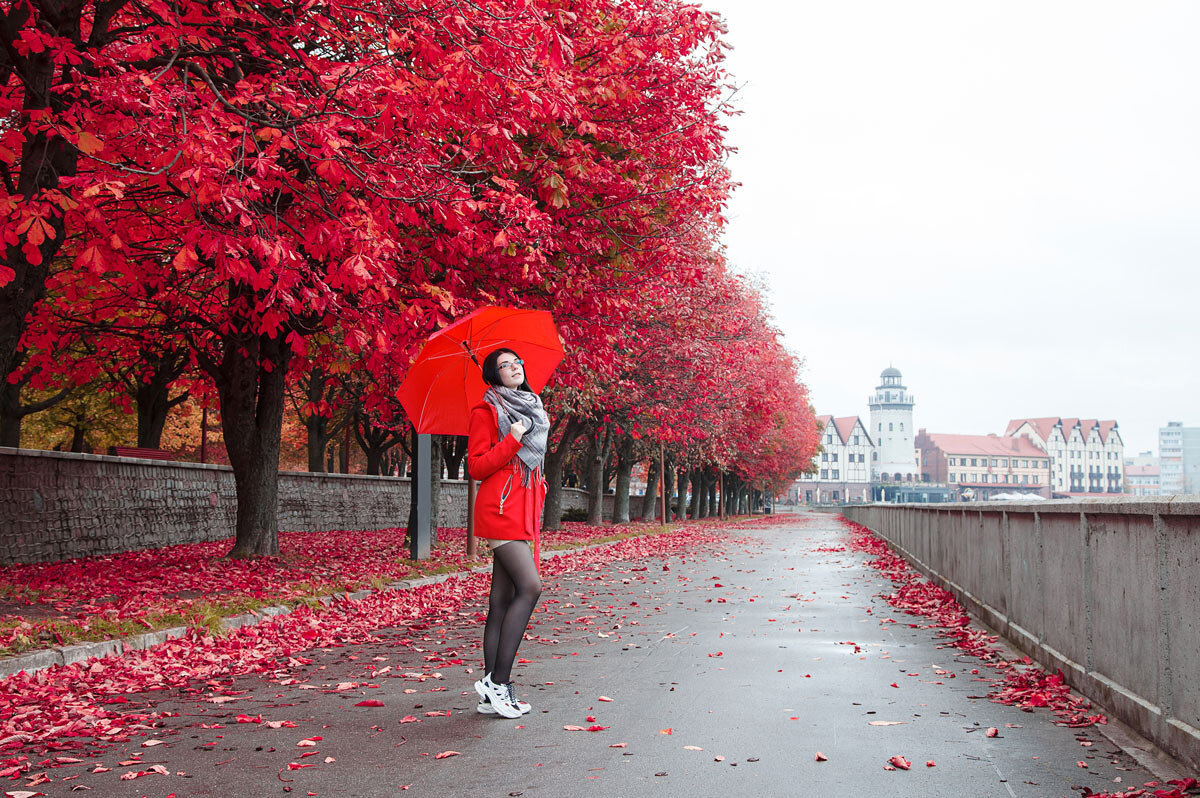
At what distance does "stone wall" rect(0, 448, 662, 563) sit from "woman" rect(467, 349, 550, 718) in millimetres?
11666

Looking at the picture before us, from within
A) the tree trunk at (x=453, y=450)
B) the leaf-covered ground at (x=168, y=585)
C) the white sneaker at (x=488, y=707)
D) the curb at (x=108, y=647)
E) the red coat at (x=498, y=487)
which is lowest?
the white sneaker at (x=488, y=707)

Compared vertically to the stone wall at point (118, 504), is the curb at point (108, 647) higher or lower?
lower

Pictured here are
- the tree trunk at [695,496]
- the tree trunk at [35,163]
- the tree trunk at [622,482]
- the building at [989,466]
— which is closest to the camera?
the tree trunk at [35,163]

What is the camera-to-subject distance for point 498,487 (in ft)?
19.9

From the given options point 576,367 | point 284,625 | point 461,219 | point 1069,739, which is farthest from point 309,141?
point 1069,739

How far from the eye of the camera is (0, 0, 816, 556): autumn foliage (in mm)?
9234

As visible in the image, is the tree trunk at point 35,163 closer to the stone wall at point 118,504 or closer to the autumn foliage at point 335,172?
the autumn foliage at point 335,172

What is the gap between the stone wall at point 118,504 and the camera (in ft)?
50.7

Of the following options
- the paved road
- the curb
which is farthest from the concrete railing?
the curb

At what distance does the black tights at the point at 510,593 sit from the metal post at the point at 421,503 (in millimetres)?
10803

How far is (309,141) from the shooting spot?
1062 cm

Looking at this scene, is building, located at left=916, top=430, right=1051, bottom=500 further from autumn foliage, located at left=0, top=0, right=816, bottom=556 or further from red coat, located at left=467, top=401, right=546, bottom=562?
red coat, located at left=467, top=401, right=546, bottom=562

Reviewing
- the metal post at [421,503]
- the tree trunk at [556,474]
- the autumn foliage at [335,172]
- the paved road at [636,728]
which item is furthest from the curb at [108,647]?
the tree trunk at [556,474]

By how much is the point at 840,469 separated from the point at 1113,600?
180 meters
